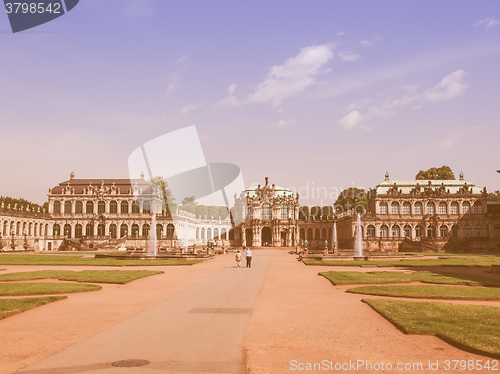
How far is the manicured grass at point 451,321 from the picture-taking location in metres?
13.1

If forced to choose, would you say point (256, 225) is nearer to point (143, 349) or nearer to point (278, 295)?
point (278, 295)

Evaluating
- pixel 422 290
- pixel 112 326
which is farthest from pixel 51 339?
pixel 422 290

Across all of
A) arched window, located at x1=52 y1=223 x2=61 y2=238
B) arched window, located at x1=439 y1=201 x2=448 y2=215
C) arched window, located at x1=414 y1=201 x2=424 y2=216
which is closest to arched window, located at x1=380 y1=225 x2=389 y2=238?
arched window, located at x1=414 y1=201 x2=424 y2=216

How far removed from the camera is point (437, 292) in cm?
2400

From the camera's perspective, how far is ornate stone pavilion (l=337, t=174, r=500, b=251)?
345ft

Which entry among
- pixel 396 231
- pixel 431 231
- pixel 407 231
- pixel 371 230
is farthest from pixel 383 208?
pixel 431 231

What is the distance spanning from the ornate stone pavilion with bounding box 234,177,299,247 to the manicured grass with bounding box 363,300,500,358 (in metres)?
97.9

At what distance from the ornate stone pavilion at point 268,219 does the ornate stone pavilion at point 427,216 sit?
56.4 feet

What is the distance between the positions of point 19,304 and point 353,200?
12183cm

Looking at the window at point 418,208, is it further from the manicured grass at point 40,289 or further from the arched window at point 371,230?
the manicured grass at point 40,289

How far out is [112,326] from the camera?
15.7 meters

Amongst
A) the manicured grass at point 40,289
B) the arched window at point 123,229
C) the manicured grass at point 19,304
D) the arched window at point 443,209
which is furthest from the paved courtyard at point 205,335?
the arched window at point 123,229

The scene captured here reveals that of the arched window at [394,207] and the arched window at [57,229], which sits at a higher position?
the arched window at [394,207]

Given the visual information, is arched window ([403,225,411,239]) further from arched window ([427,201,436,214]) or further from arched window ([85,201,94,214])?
arched window ([85,201,94,214])
